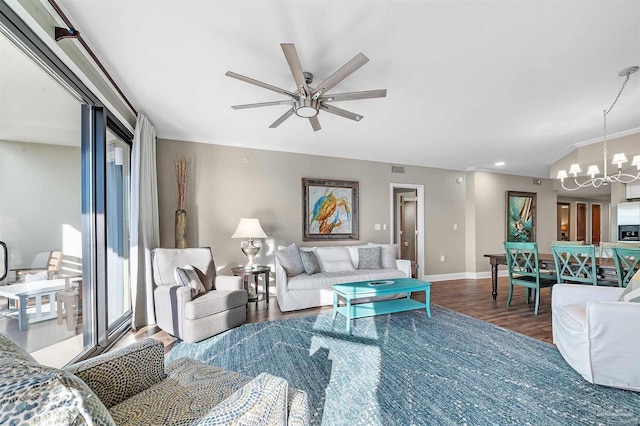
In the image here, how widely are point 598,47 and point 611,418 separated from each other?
2.53 m

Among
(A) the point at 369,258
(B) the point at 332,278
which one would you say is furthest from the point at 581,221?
(B) the point at 332,278

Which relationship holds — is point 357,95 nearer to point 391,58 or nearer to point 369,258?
point 391,58

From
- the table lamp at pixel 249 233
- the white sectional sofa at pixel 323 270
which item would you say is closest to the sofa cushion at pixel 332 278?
the white sectional sofa at pixel 323 270

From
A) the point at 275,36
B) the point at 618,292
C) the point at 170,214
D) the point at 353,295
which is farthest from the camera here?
the point at 170,214

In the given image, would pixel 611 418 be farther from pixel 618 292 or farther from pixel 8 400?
pixel 8 400

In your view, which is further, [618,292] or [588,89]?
[588,89]

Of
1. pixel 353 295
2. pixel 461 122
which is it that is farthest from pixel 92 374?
pixel 461 122

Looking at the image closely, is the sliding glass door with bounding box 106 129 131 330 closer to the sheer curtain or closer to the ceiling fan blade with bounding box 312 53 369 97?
the sheer curtain

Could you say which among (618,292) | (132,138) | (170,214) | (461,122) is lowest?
(618,292)

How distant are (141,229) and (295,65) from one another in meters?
2.62

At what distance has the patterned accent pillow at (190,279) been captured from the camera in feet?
9.54

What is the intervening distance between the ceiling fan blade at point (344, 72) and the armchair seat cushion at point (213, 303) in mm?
2241

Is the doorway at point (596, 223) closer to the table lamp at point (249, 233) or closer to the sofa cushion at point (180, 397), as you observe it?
the table lamp at point (249, 233)

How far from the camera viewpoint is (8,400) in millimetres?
469
